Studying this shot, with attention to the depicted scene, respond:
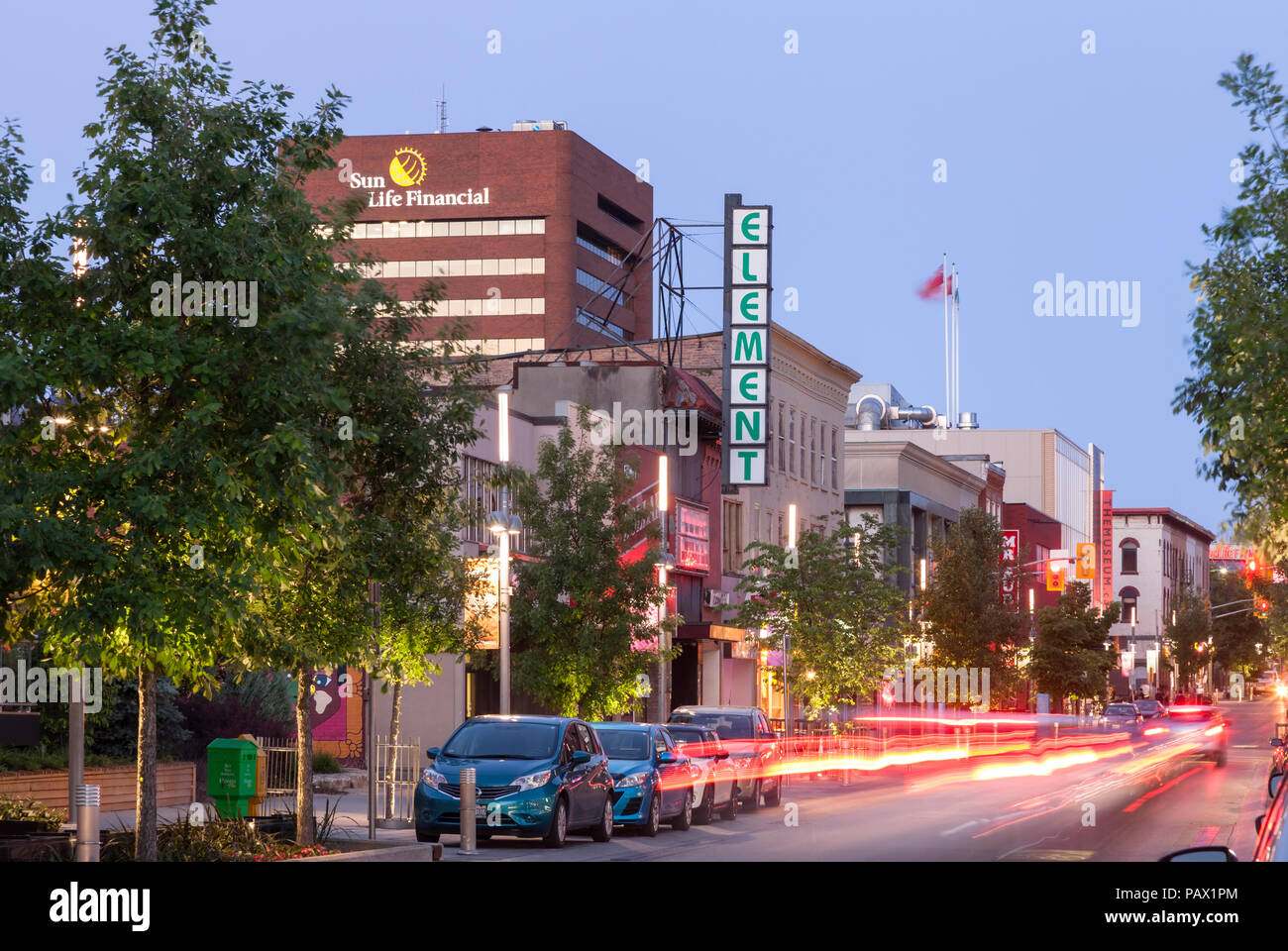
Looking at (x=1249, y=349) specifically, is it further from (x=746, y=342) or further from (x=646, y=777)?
(x=746, y=342)

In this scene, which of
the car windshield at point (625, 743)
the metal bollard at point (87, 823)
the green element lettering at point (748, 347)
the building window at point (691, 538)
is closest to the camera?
the metal bollard at point (87, 823)

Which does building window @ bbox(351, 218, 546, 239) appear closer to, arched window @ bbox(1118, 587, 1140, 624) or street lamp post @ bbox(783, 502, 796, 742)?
street lamp post @ bbox(783, 502, 796, 742)

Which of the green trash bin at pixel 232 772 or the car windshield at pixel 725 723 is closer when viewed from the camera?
the green trash bin at pixel 232 772

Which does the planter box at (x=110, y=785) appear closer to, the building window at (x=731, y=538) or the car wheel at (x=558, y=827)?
the car wheel at (x=558, y=827)

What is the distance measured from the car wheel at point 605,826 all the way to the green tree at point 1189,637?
11862 centimetres

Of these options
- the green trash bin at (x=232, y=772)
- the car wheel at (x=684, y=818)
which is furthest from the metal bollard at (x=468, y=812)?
the car wheel at (x=684, y=818)

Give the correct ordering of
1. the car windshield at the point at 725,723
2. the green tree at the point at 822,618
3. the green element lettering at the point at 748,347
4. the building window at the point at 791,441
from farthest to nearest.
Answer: the building window at the point at 791,441, the green element lettering at the point at 748,347, the green tree at the point at 822,618, the car windshield at the point at 725,723

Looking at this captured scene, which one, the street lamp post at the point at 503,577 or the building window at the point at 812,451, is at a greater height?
the building window at the point at 812,451

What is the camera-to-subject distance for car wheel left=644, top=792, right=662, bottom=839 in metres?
24.9

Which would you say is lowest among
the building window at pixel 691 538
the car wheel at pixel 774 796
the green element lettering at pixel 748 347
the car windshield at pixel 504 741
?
the car wheel at pixel 774 796

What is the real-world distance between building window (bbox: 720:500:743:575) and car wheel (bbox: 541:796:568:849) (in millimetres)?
32556

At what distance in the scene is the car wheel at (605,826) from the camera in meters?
23.7

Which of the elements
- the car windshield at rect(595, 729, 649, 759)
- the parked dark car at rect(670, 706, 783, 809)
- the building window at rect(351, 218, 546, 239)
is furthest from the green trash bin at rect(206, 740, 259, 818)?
the building window at rect(351, 218, 546, 239)
